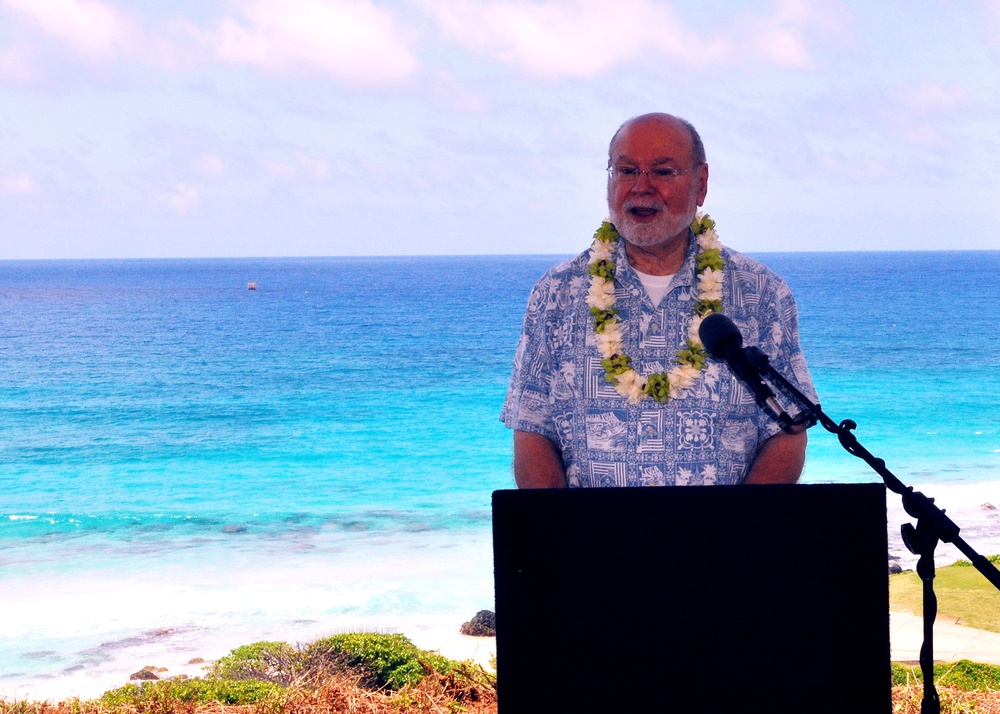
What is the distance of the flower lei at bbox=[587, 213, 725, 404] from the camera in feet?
8.99

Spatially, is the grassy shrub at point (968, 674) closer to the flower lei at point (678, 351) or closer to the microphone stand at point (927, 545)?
the flower lei at point (678, 351)

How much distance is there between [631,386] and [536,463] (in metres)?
0.34

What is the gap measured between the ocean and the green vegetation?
127 inches

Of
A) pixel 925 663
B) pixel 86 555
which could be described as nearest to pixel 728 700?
pixel 925 663

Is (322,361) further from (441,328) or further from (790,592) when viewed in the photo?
(790,592)

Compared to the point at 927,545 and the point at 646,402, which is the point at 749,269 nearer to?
the point at 646,402

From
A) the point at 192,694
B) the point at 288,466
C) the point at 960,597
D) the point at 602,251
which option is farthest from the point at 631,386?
the point at 288,466

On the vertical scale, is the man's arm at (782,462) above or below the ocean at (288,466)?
above

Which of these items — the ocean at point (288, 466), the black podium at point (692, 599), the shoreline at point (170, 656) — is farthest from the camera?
the ocean at point (288, 466)

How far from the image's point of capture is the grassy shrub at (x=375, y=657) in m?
6.59

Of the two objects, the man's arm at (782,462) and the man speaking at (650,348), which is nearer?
the man's arm at (782,462)

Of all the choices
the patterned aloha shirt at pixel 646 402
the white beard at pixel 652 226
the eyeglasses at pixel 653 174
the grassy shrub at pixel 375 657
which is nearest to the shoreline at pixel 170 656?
the grassy shrub at pixel 375 657

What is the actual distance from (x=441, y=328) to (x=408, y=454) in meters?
30.0

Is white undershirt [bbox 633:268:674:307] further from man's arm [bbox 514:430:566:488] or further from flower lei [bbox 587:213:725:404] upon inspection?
man's arm [bbox 514:430:566:488]
